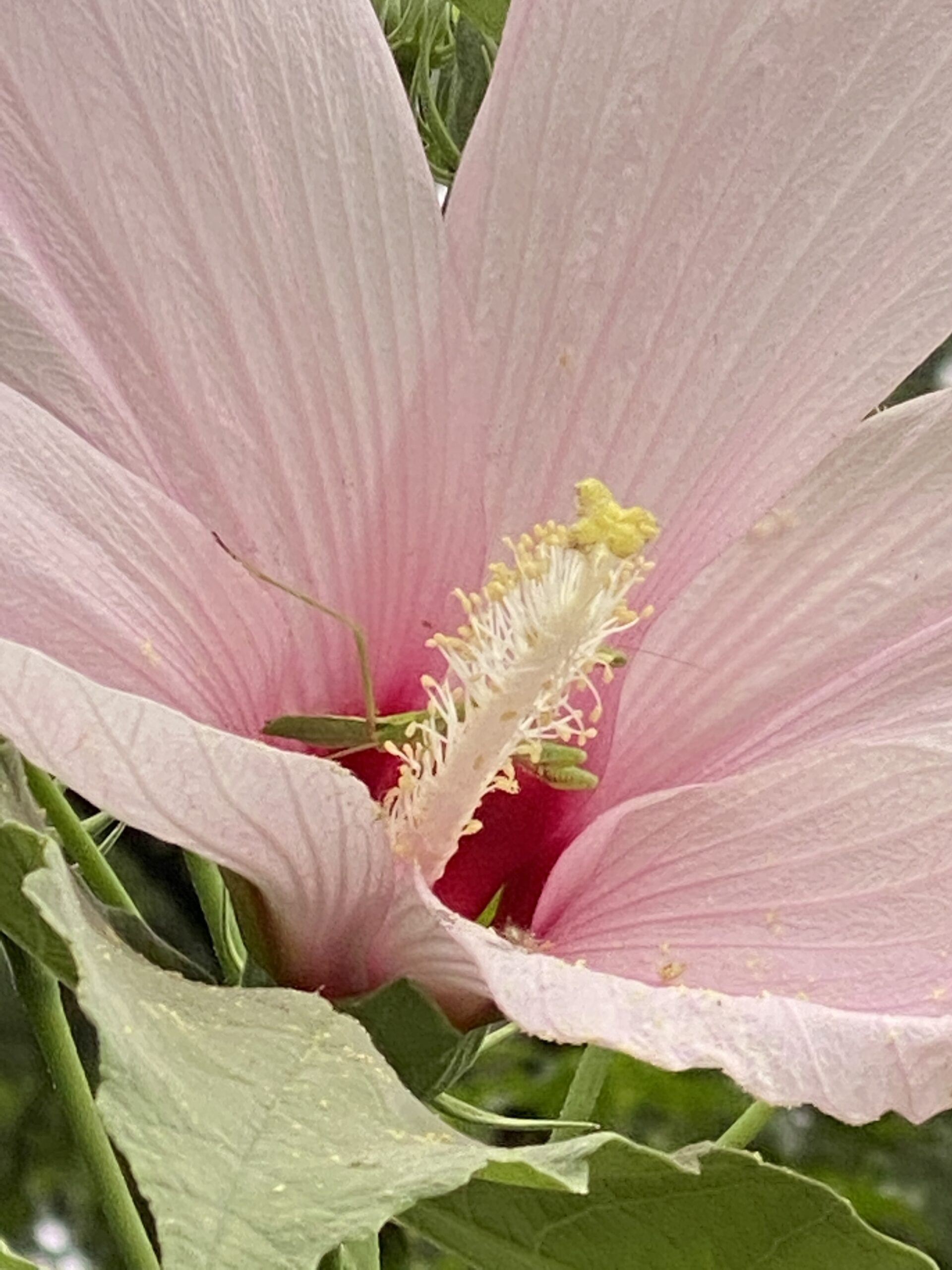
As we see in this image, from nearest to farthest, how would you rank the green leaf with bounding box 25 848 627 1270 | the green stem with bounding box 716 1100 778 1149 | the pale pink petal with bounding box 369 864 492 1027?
the green leaf with bounding box 25 848 627 1270 → the pale pink petal with bounding box 369 864 492 1027 → the green stem with bounding box 716 1100 778 1149

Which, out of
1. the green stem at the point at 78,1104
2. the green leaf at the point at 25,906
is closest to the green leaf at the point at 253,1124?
the green leaf at the point at 25,906

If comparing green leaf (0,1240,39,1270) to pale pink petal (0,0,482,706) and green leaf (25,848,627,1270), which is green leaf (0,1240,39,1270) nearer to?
green leaf (25,848,627,1270)

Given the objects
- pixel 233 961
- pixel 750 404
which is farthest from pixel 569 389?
pixel 233 961

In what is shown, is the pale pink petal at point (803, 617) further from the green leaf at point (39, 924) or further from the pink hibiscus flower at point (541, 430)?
the green leaf at point (39, 924)

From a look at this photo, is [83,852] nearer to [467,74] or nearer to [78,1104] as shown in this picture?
[78,1104]

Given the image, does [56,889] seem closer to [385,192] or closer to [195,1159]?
[195,1159]

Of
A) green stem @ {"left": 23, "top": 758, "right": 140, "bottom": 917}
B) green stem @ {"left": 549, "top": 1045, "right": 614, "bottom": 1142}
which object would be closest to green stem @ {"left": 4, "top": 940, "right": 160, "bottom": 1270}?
green stem @ {"left": 23, "top": 758, "right": 140, "bottom": 917}
